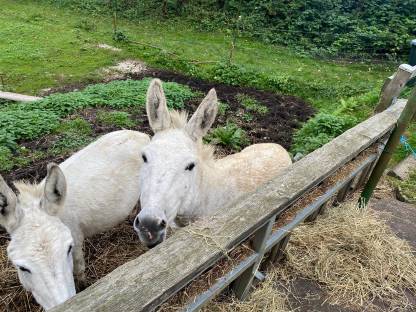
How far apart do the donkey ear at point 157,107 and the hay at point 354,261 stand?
5.94ft

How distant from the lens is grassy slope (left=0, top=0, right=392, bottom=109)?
11.6m

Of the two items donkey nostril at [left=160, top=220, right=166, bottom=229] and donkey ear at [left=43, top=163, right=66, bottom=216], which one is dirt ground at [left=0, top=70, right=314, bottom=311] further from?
donkey nostril at [left=160, top=220, right=166, bottom=229]

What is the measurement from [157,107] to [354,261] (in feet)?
8.32

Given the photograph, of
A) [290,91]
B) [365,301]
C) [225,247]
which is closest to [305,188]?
[225,247]

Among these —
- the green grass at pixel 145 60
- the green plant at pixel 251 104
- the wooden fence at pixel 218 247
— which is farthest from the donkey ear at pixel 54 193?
the green plant at pixel 251 104

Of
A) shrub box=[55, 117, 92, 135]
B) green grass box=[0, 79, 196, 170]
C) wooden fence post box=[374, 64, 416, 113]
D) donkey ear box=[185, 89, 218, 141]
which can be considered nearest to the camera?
donkey ear box=[185, 89, 218, 141]

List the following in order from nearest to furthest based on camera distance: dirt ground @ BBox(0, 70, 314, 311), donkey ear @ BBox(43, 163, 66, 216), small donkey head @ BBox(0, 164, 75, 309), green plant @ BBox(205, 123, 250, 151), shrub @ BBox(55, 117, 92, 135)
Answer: small donkey head @ BBox(0, 164, 75, 309) < donkey ear @ BBox(43, 163, 66, 216) < dirt ground @ BBox(0, 70, 314, 311) < shrub @ BBox(55, 117, 92, 135) < green plant @ BBox(205, 123, 250, 151)

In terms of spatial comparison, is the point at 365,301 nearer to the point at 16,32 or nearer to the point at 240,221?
the point at 240,221

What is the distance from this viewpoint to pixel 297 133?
8672 millimetres

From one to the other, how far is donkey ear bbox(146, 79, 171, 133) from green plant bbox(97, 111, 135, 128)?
15.9ft

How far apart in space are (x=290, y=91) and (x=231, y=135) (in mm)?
4923

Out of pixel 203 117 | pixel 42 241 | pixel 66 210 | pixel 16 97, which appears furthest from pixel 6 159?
pixel 203 117

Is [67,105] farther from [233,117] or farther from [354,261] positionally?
[354,261]

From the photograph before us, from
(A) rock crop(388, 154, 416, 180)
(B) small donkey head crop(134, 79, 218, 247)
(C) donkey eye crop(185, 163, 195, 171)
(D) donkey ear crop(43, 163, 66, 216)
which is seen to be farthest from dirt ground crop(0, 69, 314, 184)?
(C) donkey eye crop(185, 163, 195, 171)
